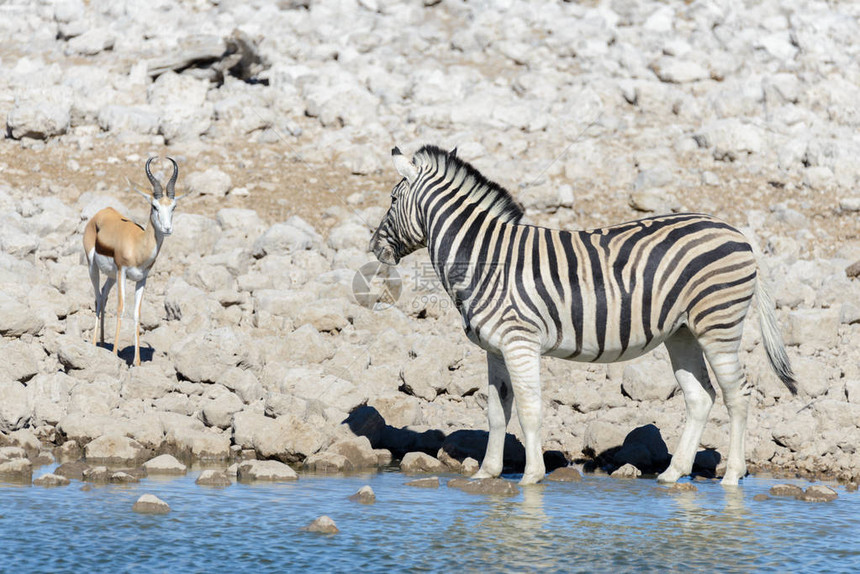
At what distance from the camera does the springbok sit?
12.9 m

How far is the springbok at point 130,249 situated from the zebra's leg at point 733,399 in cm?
685

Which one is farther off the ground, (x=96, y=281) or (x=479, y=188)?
(x=479, y=188)

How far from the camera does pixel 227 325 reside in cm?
1348

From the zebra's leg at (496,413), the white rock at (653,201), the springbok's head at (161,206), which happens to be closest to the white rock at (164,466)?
the zebra's leg at (496,413)

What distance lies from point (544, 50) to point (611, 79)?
2.05 metres

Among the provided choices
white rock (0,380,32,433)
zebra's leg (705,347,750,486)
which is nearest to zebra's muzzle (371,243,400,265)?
zebra's leg (705,347,750,486)

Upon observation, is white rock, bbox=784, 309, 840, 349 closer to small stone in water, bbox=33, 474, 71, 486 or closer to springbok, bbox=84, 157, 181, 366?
springbok, bbox=84, 157, 181, 366

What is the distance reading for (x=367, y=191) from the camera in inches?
729

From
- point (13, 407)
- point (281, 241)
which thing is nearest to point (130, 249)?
point (281, 241)

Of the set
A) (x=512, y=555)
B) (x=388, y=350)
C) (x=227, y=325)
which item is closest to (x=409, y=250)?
(x=388, y=350)

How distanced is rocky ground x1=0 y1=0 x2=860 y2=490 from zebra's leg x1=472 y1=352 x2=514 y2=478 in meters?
0.77

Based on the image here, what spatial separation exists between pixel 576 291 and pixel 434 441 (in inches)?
92.1

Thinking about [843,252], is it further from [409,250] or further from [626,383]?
[409,250]

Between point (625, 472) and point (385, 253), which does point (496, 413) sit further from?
point (385, 253)
